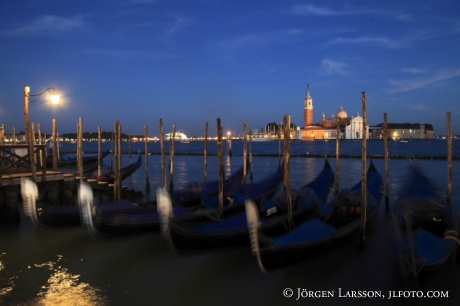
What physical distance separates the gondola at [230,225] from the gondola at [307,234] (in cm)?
33

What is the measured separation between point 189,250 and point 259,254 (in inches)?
38.3

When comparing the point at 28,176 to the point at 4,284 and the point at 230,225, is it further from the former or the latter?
the point at 230,225

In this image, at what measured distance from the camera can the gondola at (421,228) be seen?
10.4 ft

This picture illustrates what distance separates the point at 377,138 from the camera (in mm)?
77625

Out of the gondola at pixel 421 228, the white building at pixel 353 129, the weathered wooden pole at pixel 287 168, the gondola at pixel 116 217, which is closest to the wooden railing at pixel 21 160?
the gondola at pixel 116 217

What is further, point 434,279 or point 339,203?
point 339,203

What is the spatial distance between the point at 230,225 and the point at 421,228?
208 cm

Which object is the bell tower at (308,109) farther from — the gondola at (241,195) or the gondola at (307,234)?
the gondola at (307,234)

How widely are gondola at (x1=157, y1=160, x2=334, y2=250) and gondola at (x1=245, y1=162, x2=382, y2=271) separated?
0.33 metres

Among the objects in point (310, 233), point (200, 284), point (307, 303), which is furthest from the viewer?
point (310, 233)

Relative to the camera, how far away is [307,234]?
3.75 metres

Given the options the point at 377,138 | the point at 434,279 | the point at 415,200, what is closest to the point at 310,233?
the point at 434,279

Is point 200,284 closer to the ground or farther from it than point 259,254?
closer to the ground

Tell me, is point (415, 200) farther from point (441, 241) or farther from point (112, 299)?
point (112, 299)
